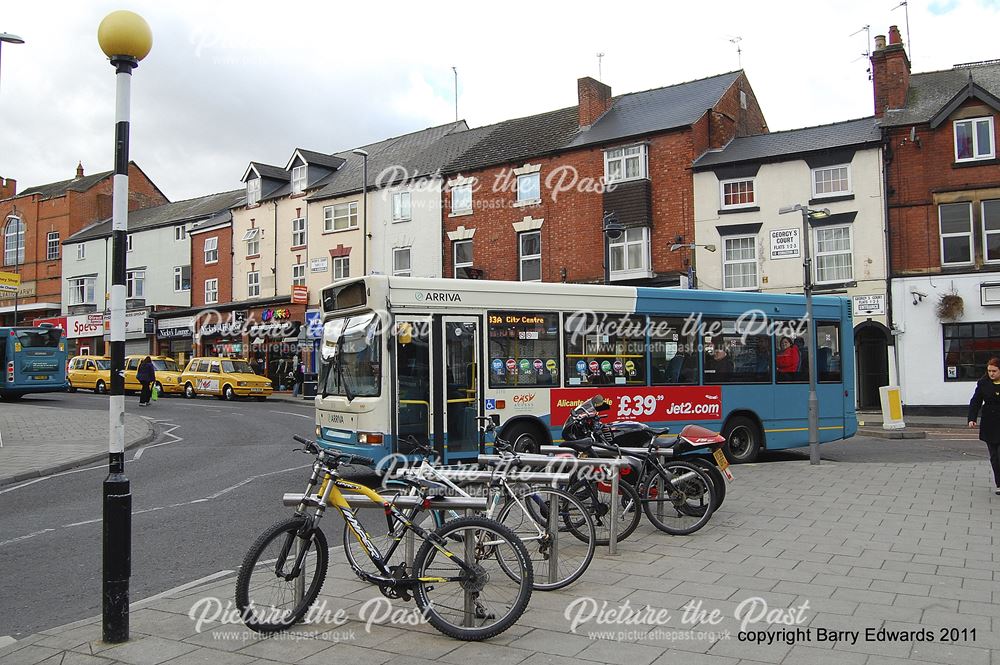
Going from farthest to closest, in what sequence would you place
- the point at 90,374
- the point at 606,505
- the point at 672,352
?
the point at 90,374, the point at 672,352, the point at 606,505

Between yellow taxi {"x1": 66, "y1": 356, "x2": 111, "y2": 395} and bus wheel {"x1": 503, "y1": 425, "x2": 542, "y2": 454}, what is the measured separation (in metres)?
34.6

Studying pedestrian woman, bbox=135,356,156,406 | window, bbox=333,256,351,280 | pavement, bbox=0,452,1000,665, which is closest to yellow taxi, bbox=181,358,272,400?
pedestrian woman, bbox=135,356,156,406

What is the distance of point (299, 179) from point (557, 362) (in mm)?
32287

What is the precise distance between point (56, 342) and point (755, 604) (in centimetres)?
A: 3342

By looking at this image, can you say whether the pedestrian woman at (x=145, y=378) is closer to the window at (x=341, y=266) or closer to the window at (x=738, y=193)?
the window at (x=341, y=266)

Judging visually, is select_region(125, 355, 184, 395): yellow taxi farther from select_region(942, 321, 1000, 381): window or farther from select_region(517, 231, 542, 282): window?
select_region(942, 321, 1000, 381): window

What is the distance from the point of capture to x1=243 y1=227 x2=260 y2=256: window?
42469 mm

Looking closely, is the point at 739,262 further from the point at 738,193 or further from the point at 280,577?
the point at 280,577

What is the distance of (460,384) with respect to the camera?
37.1ft

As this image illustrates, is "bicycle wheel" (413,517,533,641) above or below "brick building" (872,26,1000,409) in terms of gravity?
below

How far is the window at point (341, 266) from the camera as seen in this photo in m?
38.3

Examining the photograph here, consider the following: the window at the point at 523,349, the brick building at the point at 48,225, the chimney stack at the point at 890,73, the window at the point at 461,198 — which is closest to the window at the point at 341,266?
the window at the point at 461,198

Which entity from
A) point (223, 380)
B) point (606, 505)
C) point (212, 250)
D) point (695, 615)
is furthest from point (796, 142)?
point (212, 250)

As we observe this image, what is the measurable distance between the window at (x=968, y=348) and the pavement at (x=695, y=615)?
1931 centimetres
